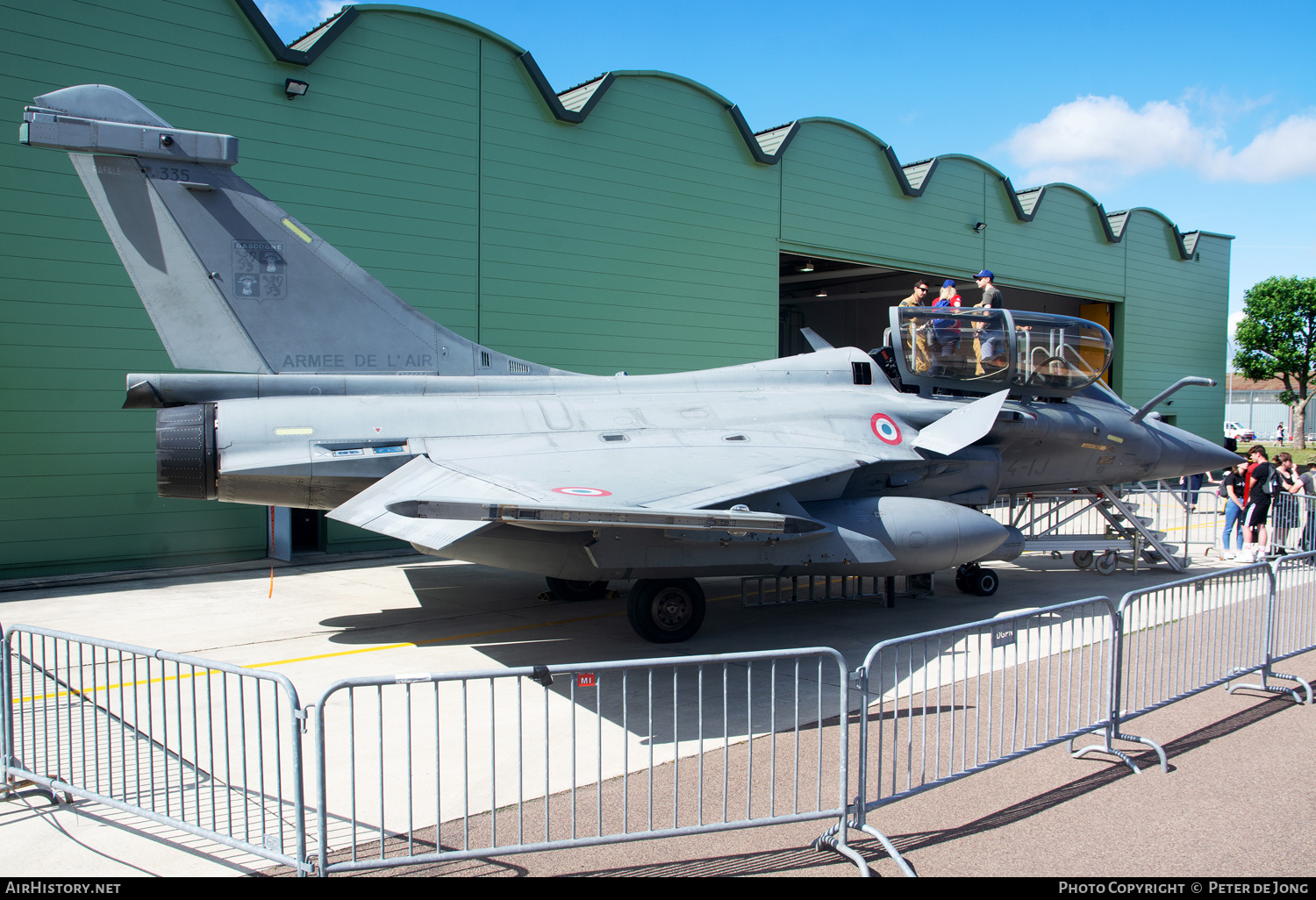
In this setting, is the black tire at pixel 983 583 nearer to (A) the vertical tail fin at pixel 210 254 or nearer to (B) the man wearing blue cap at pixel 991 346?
(B) the man wearing blue cap at pixel 991 346

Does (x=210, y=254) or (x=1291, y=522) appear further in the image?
(x=1291, y=522)

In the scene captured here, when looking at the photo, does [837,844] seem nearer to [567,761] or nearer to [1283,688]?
[567,761]

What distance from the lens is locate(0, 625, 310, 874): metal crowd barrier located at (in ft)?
12.5

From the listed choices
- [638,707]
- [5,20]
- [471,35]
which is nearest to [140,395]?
[638,707]

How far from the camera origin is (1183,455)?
1155 cm

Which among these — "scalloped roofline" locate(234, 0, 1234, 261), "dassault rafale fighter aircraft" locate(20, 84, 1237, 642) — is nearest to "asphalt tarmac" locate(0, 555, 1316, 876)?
"dassault rafale fighter aircraft" locate(20, 84, 1237, 642)

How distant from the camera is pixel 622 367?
15.8 m

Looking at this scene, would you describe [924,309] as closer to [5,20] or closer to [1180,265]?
[5,20]

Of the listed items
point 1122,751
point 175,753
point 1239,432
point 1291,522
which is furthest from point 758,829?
point 1239,432

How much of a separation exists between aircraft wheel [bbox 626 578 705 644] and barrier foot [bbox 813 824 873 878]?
3873mm

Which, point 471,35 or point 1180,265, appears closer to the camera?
point 471,35

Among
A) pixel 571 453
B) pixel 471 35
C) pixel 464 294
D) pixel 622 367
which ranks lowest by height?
pixel 571 453

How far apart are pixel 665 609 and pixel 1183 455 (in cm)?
788

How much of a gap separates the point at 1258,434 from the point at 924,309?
72.4 meters
